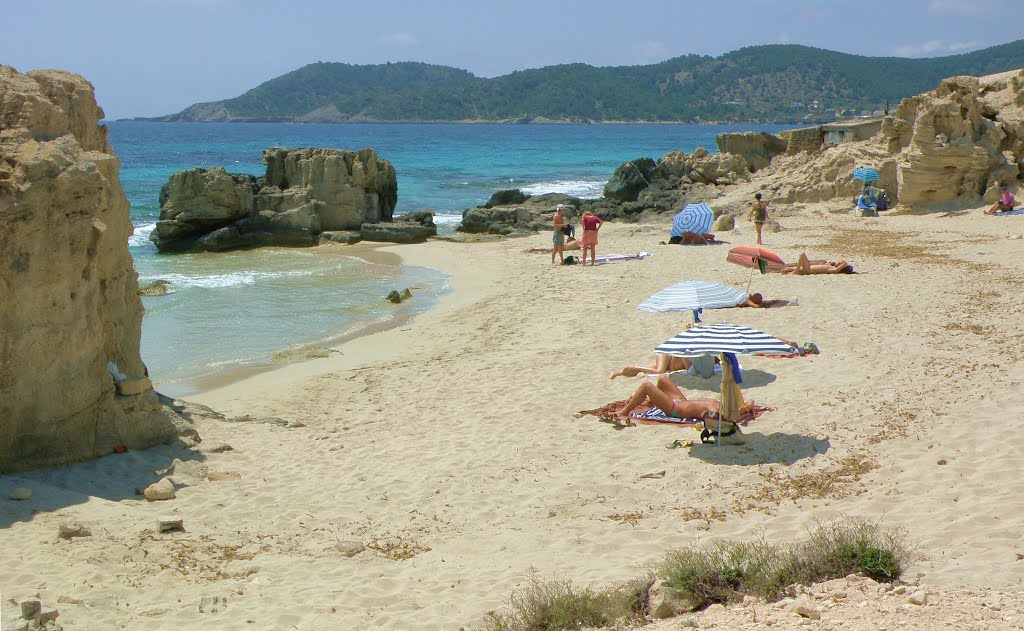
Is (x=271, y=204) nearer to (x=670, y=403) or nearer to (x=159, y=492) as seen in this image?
(x=670, y=403)

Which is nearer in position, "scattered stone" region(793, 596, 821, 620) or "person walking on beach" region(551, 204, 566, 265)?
"scattered stone" region(793, 596, 821, 620)

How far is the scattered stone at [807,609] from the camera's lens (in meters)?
4.83

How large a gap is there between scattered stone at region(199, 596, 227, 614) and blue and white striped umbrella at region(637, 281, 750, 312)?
5.99 metres

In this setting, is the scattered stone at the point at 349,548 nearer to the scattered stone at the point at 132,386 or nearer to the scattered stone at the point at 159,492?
the scattered stone at the point at 159,492

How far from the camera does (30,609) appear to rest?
537 cm

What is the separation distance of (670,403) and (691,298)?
1.70 meters

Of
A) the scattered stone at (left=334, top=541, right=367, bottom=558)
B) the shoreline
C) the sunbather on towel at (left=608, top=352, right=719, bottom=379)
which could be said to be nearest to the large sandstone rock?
the shoreline

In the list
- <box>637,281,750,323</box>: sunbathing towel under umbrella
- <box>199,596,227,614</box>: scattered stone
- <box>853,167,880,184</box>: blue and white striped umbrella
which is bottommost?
<box>199,596,227,614</box>: scattered stone

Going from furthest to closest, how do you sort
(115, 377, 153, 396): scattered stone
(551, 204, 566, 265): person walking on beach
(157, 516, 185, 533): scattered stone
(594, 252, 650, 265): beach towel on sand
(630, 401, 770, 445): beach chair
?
(594, 252, 650, 265): beach towel on sand
(551, 204, 566, 265): person walking on beach
(115, 377, 153, 396): scattered stone
(630, 401, 770, 445): beach chair
(157, 516, 185, 533): scattered stone

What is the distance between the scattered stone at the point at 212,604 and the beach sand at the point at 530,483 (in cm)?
6

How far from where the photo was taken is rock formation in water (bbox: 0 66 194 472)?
25.7ft

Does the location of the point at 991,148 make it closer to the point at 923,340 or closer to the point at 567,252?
the point at 567,252

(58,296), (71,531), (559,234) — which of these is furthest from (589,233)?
(71,531)

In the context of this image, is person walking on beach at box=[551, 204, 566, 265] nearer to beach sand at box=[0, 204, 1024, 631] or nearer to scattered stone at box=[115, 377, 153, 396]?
beach sand at box=[0, 204, 1024, 631]
